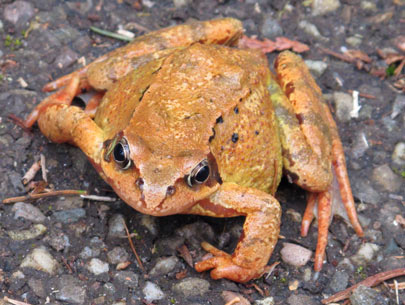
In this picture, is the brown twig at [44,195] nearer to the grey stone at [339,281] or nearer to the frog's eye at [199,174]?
the frog's eye at [199,174]

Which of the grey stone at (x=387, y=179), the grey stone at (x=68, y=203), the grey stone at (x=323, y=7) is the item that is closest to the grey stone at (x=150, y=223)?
the grey stone at (x=68, y=203)

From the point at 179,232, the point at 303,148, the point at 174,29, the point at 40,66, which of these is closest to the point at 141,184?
the point at 179,232

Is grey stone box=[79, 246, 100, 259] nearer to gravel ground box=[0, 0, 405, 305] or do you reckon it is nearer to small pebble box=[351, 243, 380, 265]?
gravel ground box=[0, 0, 405, 305]

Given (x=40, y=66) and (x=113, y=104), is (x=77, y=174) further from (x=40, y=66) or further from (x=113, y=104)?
(x=40, y=66)

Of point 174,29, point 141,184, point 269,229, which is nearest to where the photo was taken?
point 141,184

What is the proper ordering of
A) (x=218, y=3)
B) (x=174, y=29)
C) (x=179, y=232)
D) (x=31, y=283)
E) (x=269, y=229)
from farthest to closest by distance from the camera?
(x=218, y=3)
(x=174, y=29)
(x=179, y=232)
(x=269, y=229)
(x=31, y=283)

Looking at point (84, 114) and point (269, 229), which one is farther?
point (84, 114)

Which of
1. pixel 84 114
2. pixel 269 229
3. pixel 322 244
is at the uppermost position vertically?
pixel 84 114

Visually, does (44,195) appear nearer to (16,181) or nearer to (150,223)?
(16,181)
